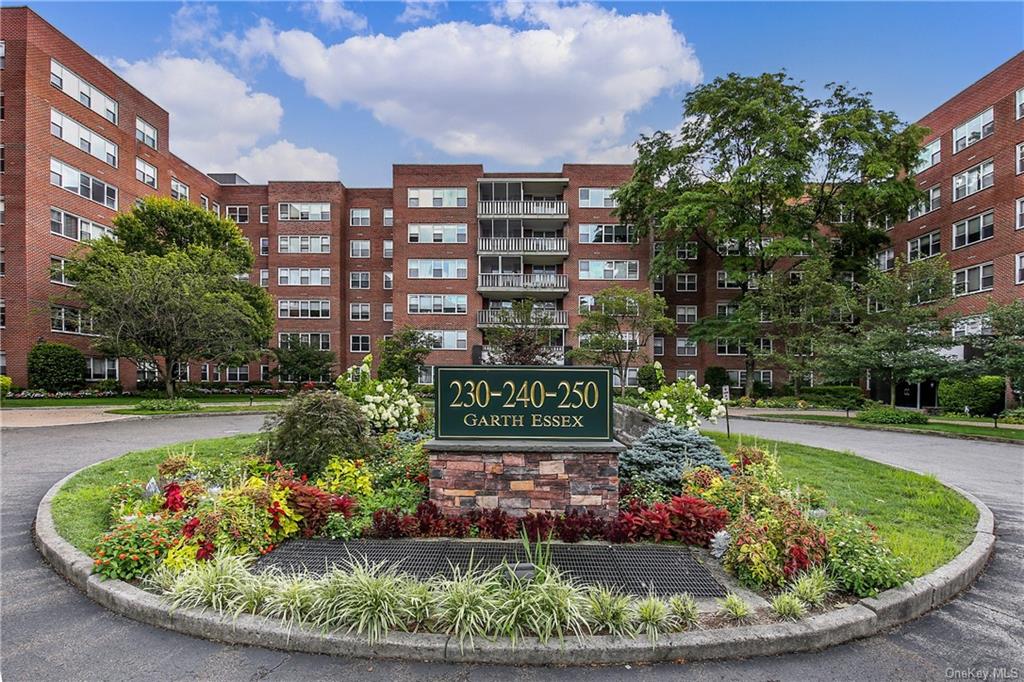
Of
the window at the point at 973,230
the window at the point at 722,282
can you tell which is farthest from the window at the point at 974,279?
the window at the point at 722,282

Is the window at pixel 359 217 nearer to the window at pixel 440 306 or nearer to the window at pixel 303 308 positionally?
the window at pixel 303 308

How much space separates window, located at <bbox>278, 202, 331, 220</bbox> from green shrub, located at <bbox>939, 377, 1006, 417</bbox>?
4398cm

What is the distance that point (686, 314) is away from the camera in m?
38.7

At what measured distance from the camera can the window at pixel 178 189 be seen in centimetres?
3725

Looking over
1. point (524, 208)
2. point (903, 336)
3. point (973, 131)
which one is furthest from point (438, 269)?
point (973, 131)

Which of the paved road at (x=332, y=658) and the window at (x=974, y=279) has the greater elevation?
the window at (x=974, y=279)

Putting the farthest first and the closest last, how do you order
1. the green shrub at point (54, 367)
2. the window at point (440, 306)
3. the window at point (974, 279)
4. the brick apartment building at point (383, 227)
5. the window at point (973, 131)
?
the window at point (440, 306) < the window at point (973, 131) < the window at point (974, 279) < the brick apartment building at point (383, 227) < the green shrub at point (54, 367)

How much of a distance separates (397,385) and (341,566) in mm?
6204

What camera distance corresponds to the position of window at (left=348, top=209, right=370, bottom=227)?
42969 millimetres

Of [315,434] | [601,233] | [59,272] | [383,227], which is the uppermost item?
[383,227]

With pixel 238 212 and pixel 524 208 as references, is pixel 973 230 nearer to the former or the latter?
pixel 524 208

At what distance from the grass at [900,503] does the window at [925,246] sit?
29.4m

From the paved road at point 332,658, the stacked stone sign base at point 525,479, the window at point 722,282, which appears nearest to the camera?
the paved road at point 332,658

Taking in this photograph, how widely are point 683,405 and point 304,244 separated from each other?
39.2 metres
